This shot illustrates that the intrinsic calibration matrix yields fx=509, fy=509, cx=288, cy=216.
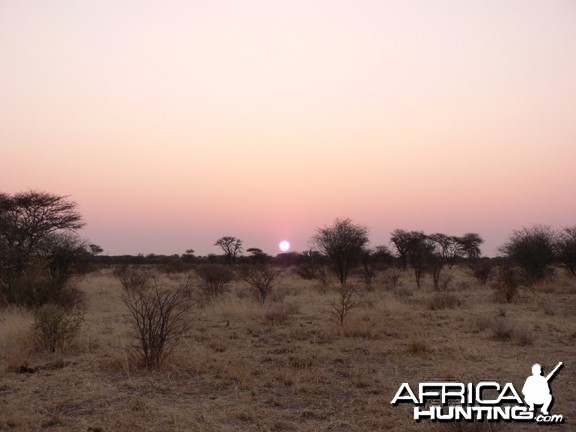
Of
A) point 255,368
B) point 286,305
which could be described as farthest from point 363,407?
point 286,305

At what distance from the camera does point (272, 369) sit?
29.3 ft

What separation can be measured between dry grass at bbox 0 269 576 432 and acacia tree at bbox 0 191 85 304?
12.6 ft

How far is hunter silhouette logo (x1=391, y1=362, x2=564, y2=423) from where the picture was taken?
5953 mm

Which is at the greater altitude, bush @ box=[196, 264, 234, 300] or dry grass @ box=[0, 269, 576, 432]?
bush @ box=[196, 264, 234, 300]

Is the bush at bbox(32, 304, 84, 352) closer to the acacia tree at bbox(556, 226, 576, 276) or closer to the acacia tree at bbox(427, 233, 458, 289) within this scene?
the acacia tree at bbox(427, 233, 458, 289)

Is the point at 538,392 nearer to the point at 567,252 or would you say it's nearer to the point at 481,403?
the point at 481,403

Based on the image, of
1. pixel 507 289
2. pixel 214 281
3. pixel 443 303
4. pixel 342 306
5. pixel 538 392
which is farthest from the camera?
pixel 214 281

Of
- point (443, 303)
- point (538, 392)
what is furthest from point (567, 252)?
point (538, 392)

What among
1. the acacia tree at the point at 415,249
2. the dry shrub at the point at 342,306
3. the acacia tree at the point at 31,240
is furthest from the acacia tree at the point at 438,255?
the acacia tree at the point at 31,240

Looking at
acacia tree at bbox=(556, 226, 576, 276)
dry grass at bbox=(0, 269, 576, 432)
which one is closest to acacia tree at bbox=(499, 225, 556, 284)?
acacia tree at bbox=(556, 226, 576, 276)

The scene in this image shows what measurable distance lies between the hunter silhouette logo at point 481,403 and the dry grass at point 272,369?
19 centimetres

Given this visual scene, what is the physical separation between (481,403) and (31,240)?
20759 millimetres

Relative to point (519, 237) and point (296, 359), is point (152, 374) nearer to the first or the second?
point (296, 359)

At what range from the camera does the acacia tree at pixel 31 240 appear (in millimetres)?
19133
